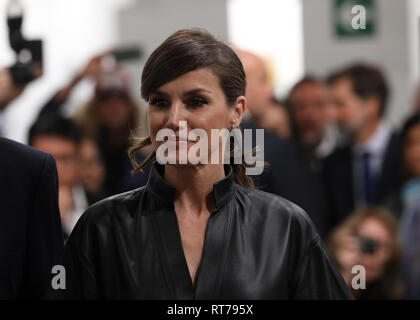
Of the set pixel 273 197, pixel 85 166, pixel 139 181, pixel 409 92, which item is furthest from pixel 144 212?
pixel 409 92

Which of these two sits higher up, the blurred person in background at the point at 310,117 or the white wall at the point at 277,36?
the white wall at the point at 277,36

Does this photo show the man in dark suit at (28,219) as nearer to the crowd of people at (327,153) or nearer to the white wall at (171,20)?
the crowd of people at (327,153)

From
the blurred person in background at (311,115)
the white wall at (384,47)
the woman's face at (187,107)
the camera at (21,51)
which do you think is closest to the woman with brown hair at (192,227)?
the woman's face at (187,107)

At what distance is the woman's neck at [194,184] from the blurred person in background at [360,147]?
127 centimetres

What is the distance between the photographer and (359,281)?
1.41 meters

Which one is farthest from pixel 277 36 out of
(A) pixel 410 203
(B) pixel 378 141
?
(A) pixel 410 203

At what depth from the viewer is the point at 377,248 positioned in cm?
238

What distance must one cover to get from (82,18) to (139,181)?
1.83 m

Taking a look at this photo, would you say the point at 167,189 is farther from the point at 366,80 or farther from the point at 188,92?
the point at 366,80

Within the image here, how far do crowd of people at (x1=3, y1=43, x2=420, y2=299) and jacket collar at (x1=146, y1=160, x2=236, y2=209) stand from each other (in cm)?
74

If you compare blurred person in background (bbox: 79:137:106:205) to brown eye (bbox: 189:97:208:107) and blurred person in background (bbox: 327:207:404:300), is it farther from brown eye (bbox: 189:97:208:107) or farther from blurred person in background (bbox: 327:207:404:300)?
brown eye (bbox: 189:97:208:107)

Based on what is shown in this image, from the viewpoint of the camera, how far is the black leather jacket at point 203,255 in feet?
3.66

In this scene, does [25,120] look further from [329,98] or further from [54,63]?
[329,98]

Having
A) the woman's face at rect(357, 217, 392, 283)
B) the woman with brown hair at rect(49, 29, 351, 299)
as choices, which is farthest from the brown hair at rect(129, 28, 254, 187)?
the woman's face at rect(357, 217, 392, 283)
